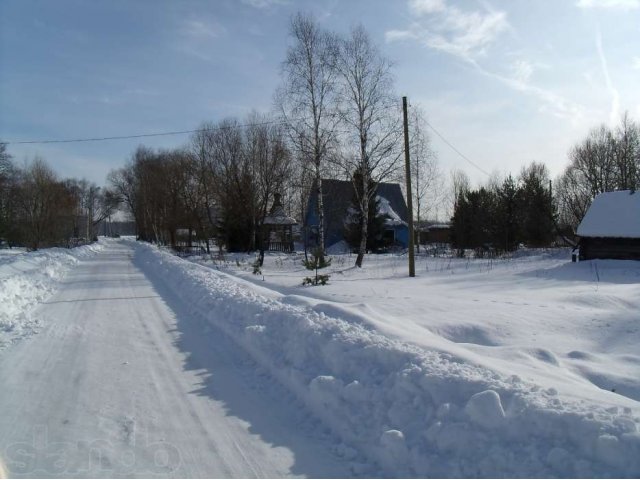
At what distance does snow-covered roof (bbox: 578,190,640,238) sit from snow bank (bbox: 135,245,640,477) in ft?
77.7

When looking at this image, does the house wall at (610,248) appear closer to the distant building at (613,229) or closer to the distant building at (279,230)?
the distant building at (613,229)

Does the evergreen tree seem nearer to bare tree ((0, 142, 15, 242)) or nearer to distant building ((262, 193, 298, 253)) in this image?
distant building ((262, 193, 298, 253))

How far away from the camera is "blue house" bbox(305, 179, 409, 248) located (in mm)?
41188

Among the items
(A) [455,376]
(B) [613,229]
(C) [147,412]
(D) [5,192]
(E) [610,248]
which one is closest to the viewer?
(A) [455,376]

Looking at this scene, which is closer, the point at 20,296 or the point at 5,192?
the point at 20,296

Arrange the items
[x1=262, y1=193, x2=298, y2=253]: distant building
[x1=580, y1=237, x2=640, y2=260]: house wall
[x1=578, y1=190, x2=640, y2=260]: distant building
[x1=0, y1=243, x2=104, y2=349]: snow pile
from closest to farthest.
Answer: [x1=0, y1=243, x2=104, y2=349]: snow pile
[x1=580, y1=237, x2=640, y2=260]: house wall
[x1=578, y1=190, x2=640, y2=260]: distant building
[x1=262, y1=193, x2=298, y2=253]: distant building

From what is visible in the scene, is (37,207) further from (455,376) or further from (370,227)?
(455,376)

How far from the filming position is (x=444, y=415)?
12.8 ft

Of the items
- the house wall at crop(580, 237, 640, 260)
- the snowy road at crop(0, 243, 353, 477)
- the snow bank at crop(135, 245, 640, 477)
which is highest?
the house wall at crop(580, 237, 640, 260)

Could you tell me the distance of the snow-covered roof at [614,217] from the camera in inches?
941

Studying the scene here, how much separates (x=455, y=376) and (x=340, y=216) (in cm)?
3983

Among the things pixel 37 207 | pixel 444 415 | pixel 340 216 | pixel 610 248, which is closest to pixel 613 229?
pixel 610 248

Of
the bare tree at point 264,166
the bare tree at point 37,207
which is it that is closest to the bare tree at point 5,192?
the bare tree at point 37,207

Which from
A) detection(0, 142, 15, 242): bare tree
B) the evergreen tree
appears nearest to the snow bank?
the evergreen tree
